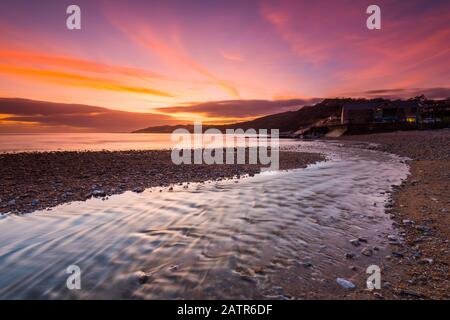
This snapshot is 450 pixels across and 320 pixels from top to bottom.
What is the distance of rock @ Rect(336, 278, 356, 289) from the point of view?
171 inches

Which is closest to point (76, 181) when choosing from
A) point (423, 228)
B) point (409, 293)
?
point (409, 293)

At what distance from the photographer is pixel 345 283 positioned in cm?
443

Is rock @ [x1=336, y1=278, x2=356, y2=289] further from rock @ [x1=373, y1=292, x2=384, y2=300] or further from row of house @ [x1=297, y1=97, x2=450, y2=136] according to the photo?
row of house @ [x1=297, y1=97, x2=450, y2=136]

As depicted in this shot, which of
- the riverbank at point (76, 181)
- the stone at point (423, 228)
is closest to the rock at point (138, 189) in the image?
the riverbank at point (76, 181)

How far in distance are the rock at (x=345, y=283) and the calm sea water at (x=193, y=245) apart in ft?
0.44

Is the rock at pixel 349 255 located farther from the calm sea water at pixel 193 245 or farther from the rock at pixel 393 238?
the rock at pixel 393 238

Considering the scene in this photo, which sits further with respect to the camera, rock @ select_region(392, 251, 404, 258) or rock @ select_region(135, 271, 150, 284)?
rock @ select_region(392, 251, 404, 258)

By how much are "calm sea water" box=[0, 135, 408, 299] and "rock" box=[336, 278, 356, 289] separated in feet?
0.44

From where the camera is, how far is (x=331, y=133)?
88000mm

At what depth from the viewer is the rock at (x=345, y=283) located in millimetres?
4340

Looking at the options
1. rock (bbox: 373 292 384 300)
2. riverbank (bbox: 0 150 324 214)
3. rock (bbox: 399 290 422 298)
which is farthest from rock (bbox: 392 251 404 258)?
riverbank (bbox: 0 150 324 214)
